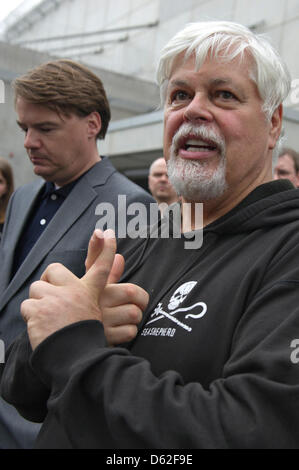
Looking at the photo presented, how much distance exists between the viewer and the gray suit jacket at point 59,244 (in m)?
2.02

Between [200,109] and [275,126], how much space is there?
0.92 feet

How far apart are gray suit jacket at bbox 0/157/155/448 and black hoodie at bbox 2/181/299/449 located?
0.66m

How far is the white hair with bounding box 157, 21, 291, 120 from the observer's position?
1409mm

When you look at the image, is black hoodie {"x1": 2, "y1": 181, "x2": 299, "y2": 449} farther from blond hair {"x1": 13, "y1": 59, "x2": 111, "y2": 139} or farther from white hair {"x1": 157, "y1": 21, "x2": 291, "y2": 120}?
blond hair {"x1": 13, "y1": 59, "x2": 111, "y2": 139}

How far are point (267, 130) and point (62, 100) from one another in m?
1.18

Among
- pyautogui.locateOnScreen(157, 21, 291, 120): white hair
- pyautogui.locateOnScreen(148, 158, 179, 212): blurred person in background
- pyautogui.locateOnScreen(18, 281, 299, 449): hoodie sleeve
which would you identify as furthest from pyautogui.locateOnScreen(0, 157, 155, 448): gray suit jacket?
pyautogui.locateOnScreen(148, 158, 179, 212): blurred person in background

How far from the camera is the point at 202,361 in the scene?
114cm

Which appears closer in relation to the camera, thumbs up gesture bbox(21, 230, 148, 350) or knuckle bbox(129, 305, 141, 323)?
thumbs up gesture bbox(21, 230, 148, 350)

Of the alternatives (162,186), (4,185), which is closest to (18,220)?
(4,185)

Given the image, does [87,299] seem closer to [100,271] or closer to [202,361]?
[100,271]

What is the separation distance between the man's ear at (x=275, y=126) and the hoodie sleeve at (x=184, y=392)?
2.09 feet

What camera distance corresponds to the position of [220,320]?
3.80 feet

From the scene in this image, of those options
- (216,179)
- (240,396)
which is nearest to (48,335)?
(240,396)

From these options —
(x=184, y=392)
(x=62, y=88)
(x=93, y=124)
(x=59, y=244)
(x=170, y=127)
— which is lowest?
(x=184, y=392)
